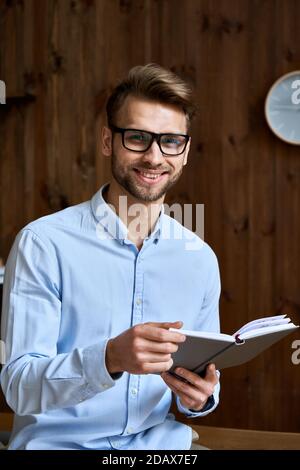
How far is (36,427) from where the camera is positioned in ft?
4.73

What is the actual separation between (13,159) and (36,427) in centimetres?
237

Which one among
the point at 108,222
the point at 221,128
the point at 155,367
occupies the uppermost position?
the point at 221,128

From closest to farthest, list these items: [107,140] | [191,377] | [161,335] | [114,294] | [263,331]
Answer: [161,335], [263,331], [191,377], [114,294], [107,140]

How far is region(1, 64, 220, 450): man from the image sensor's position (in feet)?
4.44

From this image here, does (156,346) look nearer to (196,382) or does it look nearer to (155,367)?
(155,367)

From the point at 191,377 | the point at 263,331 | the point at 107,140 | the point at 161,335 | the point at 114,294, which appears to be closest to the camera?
the point at 161,335

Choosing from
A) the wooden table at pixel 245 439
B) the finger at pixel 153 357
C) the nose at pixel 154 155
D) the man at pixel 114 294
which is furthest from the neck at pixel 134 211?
the wooden table at pixel 245 439

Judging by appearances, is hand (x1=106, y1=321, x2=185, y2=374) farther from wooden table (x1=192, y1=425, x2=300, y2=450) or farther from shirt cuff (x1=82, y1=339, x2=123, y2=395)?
wooden table (x1=192, y1=425, x2=300, y2=450)

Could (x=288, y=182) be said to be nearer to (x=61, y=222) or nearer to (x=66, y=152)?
(x=66, y=152)

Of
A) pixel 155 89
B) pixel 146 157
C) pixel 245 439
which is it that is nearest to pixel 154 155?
pixel 146 157

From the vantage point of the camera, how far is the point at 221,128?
10.7 ft

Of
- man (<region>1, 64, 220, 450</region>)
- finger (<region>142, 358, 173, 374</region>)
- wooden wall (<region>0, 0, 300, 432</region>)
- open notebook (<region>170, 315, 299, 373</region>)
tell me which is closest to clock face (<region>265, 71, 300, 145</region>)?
wooden wall (<region>0, 0, 300, 432</region>)

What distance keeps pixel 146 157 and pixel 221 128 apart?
179cm

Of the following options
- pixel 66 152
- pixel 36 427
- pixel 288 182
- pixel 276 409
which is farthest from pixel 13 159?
pixel 36 427
